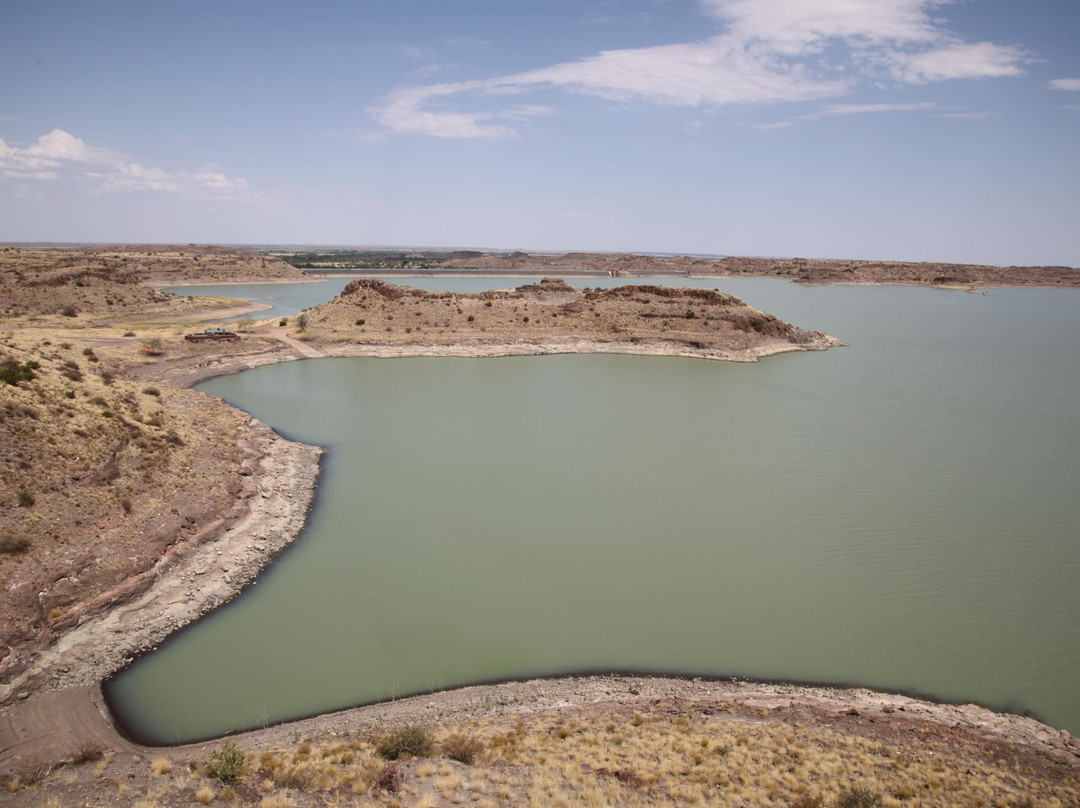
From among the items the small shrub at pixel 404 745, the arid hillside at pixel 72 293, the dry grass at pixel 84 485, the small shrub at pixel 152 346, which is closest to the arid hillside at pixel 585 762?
the small shrub at pixel 404 745

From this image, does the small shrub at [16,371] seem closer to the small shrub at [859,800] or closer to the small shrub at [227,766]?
the small shrub at [227,766]

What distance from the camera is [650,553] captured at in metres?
15.9

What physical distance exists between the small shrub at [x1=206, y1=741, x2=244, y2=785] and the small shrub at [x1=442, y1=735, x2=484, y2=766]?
2.73 meters

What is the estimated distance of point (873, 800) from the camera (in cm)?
781

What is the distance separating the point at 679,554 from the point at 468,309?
116 ft

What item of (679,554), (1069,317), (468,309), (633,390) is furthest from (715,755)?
(1069,317)

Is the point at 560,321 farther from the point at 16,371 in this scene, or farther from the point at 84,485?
the point at 84,485

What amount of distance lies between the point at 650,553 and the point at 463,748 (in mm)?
8184

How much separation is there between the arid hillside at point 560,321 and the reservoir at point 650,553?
39.8ft

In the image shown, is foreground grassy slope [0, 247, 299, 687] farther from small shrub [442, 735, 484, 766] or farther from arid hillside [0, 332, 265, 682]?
small shrub [442, 735, 484, 766]

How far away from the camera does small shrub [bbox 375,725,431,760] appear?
870 cm

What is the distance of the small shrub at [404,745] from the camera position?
8.70 metres

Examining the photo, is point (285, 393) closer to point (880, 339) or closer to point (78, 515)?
point (78, 515)

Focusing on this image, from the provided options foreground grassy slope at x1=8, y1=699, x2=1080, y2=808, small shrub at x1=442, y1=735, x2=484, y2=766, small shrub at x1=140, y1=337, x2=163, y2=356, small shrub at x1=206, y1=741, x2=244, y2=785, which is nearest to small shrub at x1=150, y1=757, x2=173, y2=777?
foreground grassy slope at x1=8, y1=699, x2=1080, y2=808
